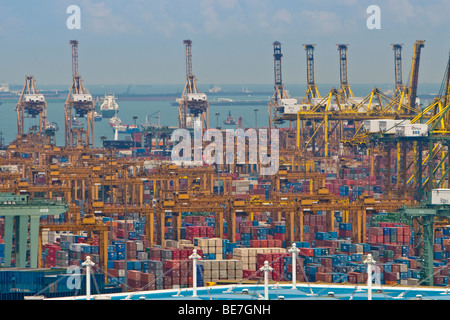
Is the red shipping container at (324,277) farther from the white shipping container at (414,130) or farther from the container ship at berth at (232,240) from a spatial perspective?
the white shipping container at (414,130)

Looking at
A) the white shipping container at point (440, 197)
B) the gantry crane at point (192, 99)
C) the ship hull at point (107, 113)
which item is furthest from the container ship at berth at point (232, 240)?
the ship hull at point (107, 113)

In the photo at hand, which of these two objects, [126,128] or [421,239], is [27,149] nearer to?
[421,239]

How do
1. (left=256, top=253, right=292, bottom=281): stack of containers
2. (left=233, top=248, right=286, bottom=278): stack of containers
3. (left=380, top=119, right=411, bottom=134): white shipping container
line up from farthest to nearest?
(left=380, top=119, right=411, bottom=134): white shipping container → (left=233, top=248, right=286, bottom=278): stack of containers → (left=256, top=253, right=292, bottom=281): stack of containers

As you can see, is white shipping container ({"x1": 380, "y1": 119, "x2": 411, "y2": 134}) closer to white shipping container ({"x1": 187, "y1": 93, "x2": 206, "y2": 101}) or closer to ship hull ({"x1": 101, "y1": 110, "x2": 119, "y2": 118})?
white shipping container ({"x1": 187, "y1": 93, "x2": 206, "y2": 101})

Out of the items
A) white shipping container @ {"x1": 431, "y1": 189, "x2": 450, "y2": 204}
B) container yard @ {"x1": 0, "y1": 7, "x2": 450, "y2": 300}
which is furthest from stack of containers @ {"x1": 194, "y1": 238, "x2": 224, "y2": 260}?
white shipping container @ {"x1": 431, "y1": 189, "x2": 450, "y2": 204}

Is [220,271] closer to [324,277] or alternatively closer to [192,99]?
[324,277]

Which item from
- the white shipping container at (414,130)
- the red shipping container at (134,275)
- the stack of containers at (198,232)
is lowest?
the red shipping container at (134,275)

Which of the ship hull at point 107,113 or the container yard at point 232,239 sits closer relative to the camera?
the container yard at point 232,239

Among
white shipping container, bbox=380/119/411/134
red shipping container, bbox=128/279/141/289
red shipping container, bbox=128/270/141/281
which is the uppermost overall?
white shipping container, bbox=380/119/411/134

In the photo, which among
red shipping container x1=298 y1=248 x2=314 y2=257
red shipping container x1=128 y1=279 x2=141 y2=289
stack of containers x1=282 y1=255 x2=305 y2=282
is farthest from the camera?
red shipping container x1=298 y1=248 x2=314 y2=257
